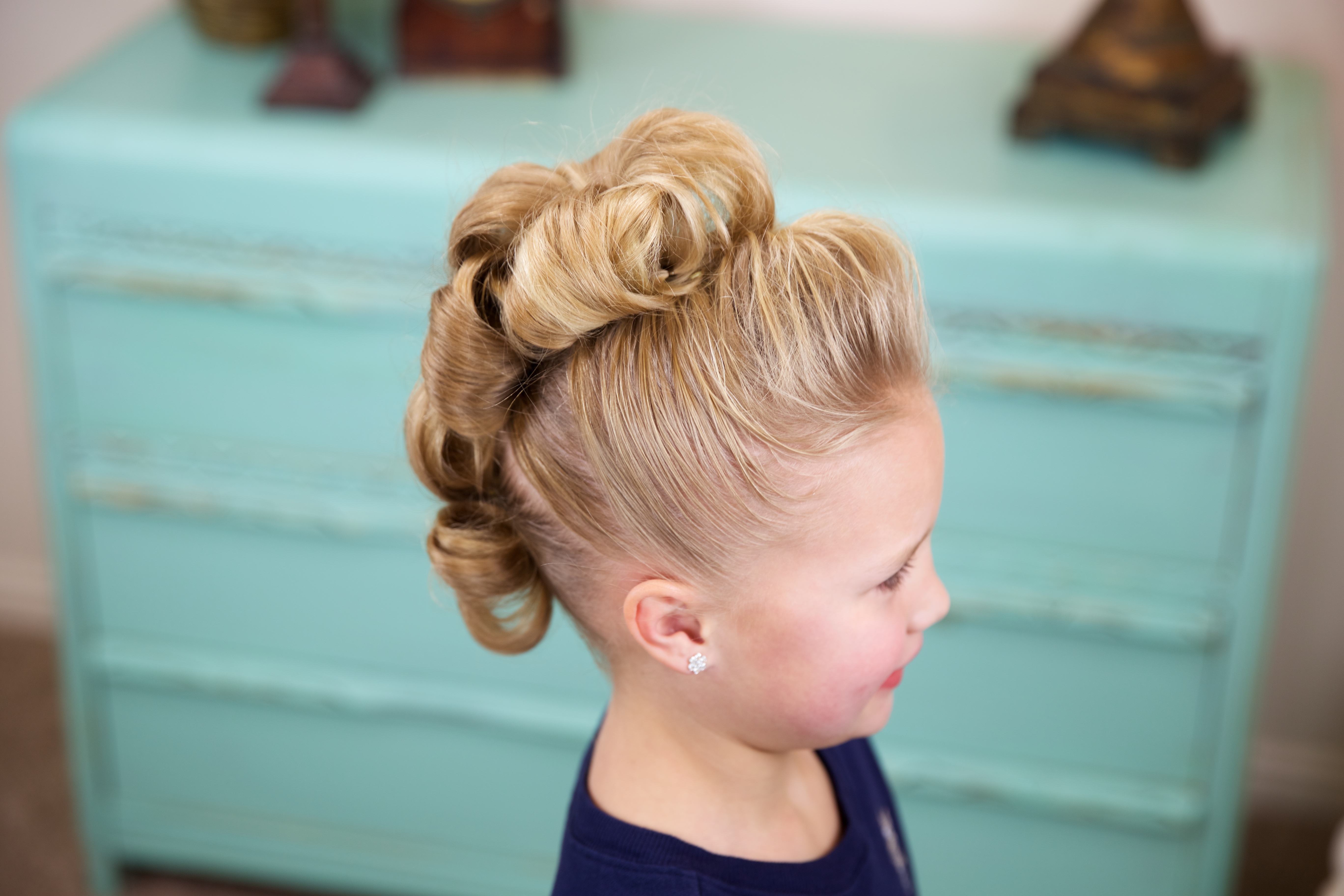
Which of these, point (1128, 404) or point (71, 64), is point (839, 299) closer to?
point (1128, 404)

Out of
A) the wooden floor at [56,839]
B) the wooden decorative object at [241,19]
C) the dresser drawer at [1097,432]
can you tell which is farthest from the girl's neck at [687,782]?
the wooden floor at [56,839]

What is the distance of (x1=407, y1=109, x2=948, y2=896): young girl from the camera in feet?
2.26

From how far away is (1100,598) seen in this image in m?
1.41

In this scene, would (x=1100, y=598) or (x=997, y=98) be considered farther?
(x=997, y=98)

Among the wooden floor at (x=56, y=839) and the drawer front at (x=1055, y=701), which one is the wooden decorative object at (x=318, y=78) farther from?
the wooden floor at (x=56, y=839)

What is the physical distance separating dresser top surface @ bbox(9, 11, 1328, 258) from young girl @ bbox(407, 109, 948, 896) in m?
0.47

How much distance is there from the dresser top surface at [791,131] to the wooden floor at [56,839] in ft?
3.41

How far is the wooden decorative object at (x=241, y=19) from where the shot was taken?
5.18 feet

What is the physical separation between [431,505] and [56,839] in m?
0.94

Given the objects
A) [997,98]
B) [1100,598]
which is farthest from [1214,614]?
[997,98]

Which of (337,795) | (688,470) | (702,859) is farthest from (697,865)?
(337,795)

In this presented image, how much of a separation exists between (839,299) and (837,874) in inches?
15.6

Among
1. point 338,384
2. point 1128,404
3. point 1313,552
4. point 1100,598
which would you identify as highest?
point 1128,404

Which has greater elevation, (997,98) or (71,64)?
(997,98)
